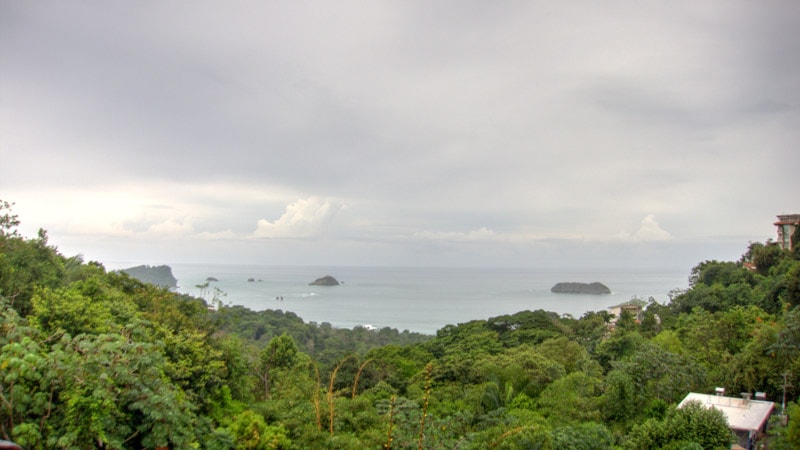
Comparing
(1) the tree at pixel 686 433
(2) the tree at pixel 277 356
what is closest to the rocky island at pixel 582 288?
(2) the tree at pixel 277 356

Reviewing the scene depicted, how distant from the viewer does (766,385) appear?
1088cm

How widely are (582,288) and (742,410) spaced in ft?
275

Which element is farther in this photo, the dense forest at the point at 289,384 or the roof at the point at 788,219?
the roof at the point at 788,219

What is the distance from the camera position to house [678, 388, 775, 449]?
864 centimetres

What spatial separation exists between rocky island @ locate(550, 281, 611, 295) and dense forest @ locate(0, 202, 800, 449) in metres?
68.4

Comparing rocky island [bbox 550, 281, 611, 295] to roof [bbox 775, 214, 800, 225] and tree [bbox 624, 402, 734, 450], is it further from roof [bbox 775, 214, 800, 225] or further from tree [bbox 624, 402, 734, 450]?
tree [bbox 624, 402, 734, 450]

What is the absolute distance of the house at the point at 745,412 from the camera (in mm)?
8641

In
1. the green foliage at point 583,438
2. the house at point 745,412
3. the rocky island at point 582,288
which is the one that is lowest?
the rocky island at point 582,288

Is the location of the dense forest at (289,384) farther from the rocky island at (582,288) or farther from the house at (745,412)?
the rocky island at (582,288)

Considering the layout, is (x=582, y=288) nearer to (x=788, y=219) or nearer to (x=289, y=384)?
(x=788, y=219)

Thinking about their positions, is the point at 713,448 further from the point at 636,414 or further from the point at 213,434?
the point at 213,434

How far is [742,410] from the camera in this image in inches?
371

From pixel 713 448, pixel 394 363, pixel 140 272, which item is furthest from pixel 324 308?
pixel 713 448

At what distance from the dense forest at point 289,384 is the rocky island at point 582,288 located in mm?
68407
